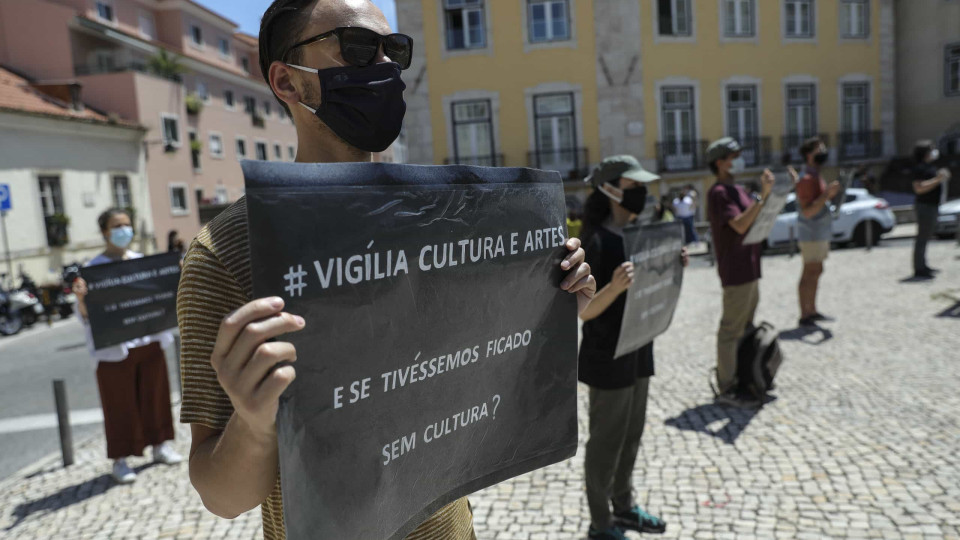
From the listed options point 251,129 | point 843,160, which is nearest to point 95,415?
point 843,160

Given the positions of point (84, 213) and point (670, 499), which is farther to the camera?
point (84, 213)

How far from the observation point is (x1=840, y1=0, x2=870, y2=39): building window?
86.8 feet

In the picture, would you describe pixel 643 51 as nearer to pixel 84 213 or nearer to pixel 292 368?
pixel 84 213

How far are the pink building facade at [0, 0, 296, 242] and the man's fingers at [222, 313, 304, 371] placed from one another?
905 inches

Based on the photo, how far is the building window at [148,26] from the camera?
3910cm

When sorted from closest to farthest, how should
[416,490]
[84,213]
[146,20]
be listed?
[416,490] → [84,213] → [146,20]

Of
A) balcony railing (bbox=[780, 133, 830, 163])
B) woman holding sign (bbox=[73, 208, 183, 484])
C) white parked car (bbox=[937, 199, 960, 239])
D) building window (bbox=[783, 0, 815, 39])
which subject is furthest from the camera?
balcony railing (bbox=[780, 133, 830, 163])

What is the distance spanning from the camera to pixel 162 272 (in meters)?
5.73

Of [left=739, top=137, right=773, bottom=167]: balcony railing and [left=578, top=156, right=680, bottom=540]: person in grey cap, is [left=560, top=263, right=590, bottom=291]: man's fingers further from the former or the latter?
[left=739, top=137, right=773, bottom=167]: balcony railing

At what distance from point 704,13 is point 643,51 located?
309cm

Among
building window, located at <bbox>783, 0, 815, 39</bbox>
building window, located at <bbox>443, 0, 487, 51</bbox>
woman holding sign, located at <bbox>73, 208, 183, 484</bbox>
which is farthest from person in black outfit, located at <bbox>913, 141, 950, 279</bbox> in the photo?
building window, located at <bbox>783, 0, 815, 39</bbox>

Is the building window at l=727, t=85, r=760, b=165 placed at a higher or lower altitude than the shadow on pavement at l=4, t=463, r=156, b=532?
higher

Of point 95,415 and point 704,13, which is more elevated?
point 704,13

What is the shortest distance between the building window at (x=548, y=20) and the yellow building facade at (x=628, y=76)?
38 mm
